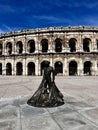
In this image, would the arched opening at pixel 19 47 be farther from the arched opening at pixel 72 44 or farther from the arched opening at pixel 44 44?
the arched opening at pixel 72 44

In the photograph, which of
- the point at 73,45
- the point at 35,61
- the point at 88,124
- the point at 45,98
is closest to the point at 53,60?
the point at 35,61

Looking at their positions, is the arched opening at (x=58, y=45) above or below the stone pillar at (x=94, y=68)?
above

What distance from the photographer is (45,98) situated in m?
5.81

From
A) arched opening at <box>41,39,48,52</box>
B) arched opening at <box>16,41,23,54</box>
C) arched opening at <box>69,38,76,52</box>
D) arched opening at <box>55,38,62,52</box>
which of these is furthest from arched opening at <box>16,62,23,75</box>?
arched opening at <box>69,38,76,52</box>

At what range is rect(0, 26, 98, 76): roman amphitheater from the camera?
92.0 ft

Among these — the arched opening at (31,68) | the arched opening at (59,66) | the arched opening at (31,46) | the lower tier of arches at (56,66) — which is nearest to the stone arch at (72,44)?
the lower tier of arches at (56,66)

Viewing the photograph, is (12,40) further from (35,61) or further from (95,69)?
(95,69)

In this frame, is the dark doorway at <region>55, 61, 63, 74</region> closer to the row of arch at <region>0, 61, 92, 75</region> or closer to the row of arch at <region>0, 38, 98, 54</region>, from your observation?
the row of arch at <region>0, 61, 92, 75</region>

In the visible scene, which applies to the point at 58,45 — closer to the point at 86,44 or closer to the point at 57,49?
the point at 57,49

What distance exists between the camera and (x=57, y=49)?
3105 centimetres

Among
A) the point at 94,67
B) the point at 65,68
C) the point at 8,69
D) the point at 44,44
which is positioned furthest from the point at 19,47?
the point at 94,67

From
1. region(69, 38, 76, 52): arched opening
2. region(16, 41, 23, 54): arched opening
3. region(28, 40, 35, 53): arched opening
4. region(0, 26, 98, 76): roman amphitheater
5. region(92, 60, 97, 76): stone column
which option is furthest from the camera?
region(16, 41, 23, 54): arched opening

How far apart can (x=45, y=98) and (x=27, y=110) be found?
0.78m

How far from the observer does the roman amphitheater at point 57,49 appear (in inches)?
1104
